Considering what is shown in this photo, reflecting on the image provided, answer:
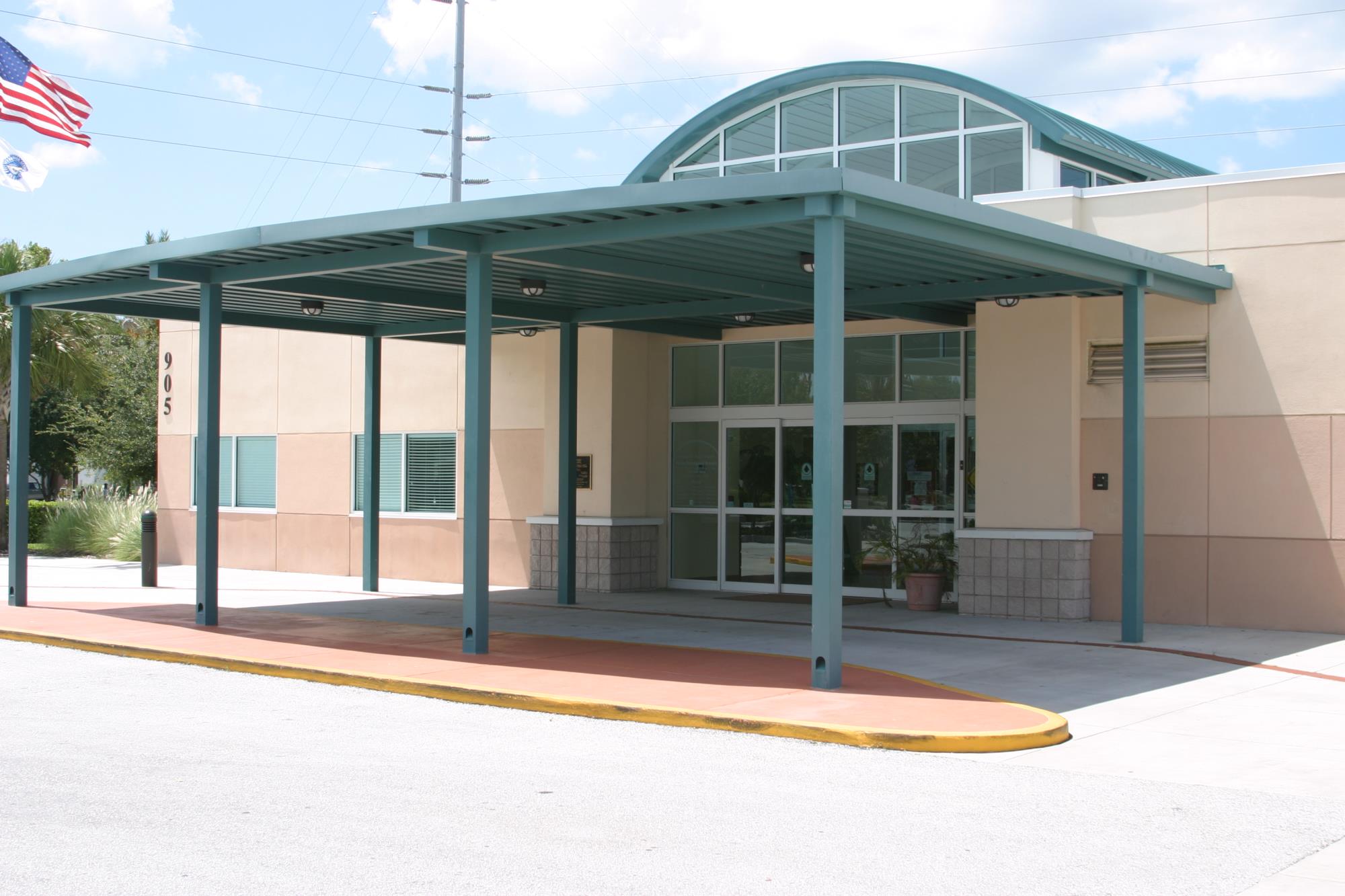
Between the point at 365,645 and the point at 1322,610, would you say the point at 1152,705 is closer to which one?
the point at 1322,610

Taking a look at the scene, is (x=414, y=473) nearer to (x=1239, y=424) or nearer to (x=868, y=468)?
(x=868, y=468)

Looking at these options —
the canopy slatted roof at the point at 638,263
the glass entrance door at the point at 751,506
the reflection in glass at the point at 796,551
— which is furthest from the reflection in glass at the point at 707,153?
the reflection in glass at the point at 796,551

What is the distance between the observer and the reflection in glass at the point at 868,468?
57.9 ft

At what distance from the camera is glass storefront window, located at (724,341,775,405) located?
62.3ft

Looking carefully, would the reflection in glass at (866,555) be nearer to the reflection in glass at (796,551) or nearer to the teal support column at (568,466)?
the reflection in glass at (796,551)

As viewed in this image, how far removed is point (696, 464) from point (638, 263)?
22.4 ft

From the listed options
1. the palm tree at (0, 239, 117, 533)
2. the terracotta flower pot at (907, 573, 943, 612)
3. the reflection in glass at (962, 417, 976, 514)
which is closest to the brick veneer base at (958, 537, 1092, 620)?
the terracotta flower pot at (907, 573, 943, 612)

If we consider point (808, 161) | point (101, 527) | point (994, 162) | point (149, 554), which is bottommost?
point (149, 554)

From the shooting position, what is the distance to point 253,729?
356 inches

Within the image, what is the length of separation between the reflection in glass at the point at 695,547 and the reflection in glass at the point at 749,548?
248 millimetres

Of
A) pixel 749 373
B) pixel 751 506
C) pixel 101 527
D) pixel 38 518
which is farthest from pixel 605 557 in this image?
pixel 38 518

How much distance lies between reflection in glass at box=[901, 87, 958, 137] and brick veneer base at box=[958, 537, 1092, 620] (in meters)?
8.08

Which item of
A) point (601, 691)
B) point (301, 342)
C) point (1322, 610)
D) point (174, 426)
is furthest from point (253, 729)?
point (174, 426)

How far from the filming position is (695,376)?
65.0 feet
